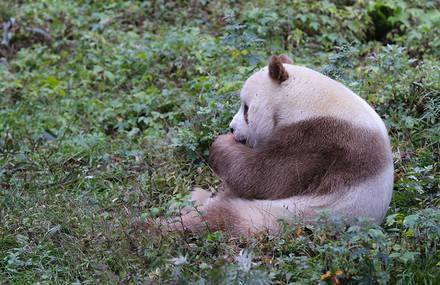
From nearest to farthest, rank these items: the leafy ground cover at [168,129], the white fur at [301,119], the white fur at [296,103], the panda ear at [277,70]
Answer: the leafy ground cover at [168,129] → the white fur at [301,119] → the white fur at [296,103] → the panda ear at [277,70]

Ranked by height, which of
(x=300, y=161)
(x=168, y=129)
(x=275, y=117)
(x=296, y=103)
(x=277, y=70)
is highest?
(x=277, y=70)

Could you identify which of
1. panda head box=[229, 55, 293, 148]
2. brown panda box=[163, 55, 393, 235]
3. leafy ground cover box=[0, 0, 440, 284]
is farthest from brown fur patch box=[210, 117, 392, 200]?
leafy ground cover box=[0, 0, 440, 284]

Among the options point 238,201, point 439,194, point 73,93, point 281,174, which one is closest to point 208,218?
point 238,201

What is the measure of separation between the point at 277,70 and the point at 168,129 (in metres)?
2.59

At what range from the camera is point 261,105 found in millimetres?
4500

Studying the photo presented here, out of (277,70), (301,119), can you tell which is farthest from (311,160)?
(277,70)

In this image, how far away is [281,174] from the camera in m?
4.13

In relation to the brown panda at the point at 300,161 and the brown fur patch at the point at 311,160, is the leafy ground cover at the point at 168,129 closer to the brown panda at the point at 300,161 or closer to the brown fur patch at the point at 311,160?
the brown panda at the point at 300,161

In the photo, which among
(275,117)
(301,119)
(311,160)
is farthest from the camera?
(275,117)

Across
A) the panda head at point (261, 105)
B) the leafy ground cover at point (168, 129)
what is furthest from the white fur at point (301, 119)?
the leafy ground cover at point (168, 129)

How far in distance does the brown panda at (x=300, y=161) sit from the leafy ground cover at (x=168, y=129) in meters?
0.25

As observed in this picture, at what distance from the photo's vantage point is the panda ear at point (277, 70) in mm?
4309

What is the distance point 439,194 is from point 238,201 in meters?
1.85

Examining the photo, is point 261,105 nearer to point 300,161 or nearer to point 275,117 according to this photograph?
point 275,117
